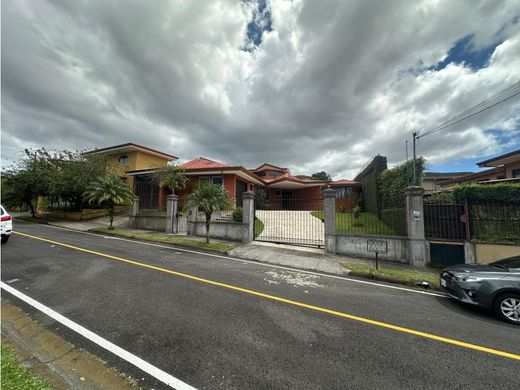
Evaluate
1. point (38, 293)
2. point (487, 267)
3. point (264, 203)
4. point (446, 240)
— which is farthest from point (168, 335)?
point (264, 203)

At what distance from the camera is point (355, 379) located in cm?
255

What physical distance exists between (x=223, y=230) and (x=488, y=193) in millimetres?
11767

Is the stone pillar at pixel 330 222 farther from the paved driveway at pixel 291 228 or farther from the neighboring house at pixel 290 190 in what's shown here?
the neighboring house at pixel 290 190

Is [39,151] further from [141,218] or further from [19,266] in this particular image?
[19,266]

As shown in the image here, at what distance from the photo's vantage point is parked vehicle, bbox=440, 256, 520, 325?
4.43 metres

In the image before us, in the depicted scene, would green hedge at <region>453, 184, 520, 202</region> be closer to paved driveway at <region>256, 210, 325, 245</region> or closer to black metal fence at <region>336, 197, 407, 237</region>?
black metal fence at <region>336, 197, 407, 237</region>

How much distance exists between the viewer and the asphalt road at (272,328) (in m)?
2.61

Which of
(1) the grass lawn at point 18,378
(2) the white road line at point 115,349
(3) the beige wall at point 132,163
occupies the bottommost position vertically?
(2) the white road line at point 115,349

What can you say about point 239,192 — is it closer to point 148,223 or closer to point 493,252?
point 148,223

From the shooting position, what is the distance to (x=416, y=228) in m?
8.80

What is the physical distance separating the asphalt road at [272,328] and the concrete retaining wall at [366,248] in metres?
3.73

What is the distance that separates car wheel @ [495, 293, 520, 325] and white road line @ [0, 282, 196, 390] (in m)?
6.06

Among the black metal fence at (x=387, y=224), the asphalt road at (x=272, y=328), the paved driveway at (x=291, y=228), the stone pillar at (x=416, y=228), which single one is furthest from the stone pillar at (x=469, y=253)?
the paved driveway at (x=291, y=228)

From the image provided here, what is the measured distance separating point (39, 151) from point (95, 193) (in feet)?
42.9
